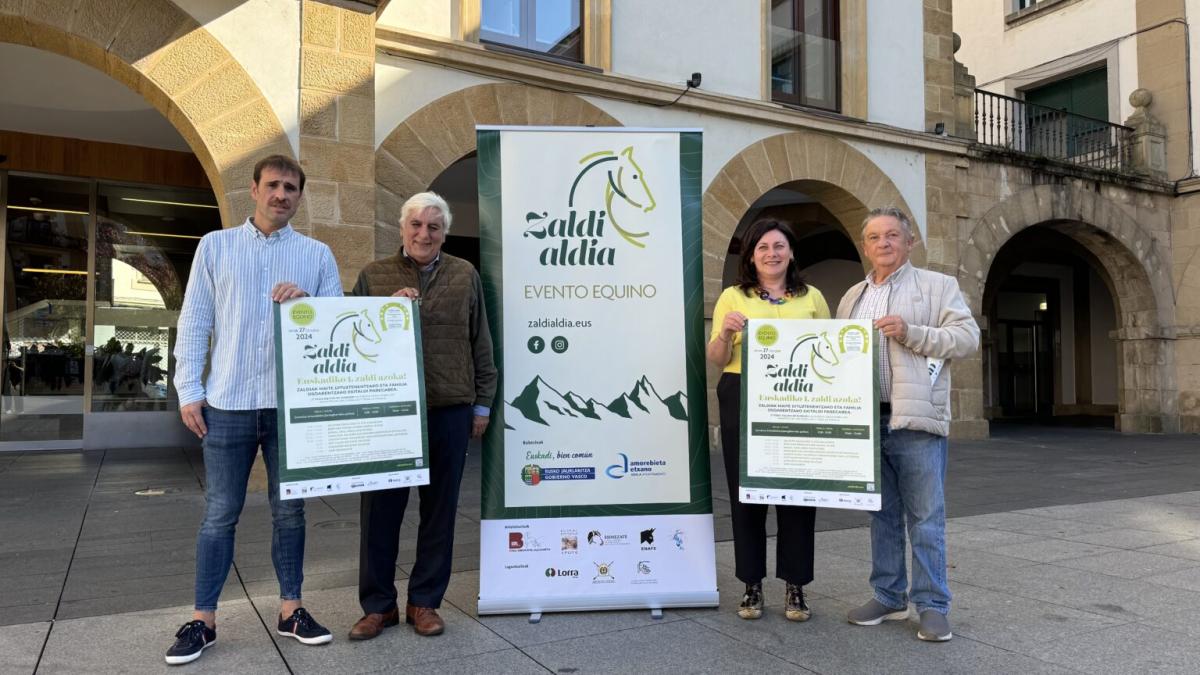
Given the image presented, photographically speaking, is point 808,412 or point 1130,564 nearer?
point 808,412

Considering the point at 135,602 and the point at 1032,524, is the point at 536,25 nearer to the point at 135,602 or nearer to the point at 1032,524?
the point at 1032,524

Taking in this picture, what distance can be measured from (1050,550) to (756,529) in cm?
244

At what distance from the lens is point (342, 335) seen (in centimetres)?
314

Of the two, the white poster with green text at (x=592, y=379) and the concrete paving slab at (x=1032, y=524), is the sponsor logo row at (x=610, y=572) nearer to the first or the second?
the white poster with green text at (x=592, y=379)

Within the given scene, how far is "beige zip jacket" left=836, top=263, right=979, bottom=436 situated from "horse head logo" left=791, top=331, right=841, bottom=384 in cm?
28

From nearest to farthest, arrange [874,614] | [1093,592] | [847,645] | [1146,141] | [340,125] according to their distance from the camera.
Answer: [847,645] < [874,614] < [1093,592] < [340,125] < [1146,141]

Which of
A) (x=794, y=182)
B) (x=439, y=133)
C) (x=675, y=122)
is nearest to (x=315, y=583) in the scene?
(x=439, y=133)

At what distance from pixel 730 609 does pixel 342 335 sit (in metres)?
2.04

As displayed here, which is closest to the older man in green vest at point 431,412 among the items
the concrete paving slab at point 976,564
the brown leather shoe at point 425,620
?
the brown leather shoe at point 425,620

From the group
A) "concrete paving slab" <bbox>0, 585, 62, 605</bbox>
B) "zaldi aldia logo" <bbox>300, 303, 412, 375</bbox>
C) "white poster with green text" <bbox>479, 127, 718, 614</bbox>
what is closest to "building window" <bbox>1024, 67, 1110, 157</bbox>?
"white poster with green text" <bbox>479, 127, 718, 614</bbox>

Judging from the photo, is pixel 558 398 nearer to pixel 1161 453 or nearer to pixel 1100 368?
pixel 1161 453

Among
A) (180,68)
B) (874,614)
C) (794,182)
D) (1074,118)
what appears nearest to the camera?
(874,614)

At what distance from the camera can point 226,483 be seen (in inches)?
122

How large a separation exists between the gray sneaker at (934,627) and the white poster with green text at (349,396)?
6.72ft
